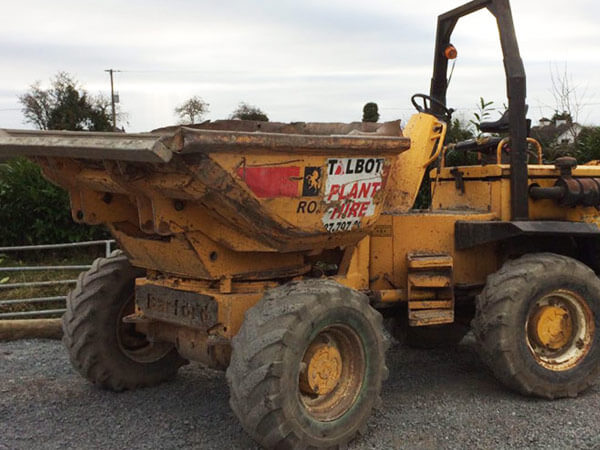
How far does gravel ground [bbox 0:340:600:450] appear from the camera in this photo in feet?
14.9

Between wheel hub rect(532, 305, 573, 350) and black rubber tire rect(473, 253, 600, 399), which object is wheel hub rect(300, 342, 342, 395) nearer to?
black rubber tire rect(473, 253, 600, 399)

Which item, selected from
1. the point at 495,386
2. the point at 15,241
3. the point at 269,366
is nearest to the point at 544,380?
the point at 495,386

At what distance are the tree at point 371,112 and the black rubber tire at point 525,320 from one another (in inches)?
88.2

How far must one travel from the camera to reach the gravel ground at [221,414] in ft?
14.9

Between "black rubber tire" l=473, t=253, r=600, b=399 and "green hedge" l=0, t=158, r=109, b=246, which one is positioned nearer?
"black rubber tire" l=473, t=253, r=600, b=399

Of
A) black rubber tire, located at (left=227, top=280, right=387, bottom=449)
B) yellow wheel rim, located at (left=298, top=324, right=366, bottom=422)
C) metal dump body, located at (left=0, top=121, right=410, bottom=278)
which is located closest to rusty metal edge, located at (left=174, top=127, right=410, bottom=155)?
metal dump body, located at (left=0, top=121, right=410, bottom=278)

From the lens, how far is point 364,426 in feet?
14.8

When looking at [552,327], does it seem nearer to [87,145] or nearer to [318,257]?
[318,257]

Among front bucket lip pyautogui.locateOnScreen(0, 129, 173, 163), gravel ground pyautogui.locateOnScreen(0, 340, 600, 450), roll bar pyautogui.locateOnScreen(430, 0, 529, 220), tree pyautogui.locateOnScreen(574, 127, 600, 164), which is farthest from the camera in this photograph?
tree pyautogui.locateOnScreen(574, 127, 600, 164)

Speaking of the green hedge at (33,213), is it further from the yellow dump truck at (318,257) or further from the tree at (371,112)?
the yellow dump truck at (318,257)

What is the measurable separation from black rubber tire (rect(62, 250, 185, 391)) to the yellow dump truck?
12 millimetres

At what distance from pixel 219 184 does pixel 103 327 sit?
2009mm

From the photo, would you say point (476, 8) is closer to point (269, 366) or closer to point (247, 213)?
point (247, 213)

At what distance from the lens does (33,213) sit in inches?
421
